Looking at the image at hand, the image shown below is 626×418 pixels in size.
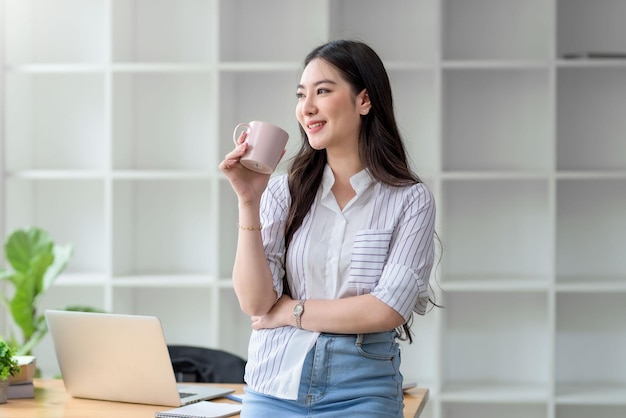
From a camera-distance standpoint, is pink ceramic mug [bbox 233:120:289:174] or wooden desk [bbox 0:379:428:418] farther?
wooden desk [bbox 0:379:428:418]

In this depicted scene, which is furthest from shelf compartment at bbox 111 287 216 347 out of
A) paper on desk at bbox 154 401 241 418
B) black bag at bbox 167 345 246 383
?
paper on desk at bbox 154 401 241 418

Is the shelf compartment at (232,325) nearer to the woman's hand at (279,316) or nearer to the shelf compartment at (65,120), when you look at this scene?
the shelf compartment at (65,120)

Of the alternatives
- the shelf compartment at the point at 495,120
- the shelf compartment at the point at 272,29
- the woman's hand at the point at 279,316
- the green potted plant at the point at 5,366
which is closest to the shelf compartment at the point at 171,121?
the shelf compartment at the point at 272,29

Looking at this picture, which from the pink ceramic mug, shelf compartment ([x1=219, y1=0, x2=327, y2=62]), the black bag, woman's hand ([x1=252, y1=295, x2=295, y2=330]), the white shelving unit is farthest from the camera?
shelf compartment ([x1=219, y1=0, x2=327, y2=62])

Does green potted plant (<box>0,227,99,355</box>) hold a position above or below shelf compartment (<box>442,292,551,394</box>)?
above

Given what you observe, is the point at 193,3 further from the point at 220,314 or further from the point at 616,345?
the point at 616,345

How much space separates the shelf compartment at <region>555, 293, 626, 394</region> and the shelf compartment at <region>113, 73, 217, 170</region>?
1697 millimetres

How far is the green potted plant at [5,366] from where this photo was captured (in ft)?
7.92

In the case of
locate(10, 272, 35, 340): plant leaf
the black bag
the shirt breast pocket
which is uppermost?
the shirt breast pocket

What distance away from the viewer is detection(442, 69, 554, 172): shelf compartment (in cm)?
404

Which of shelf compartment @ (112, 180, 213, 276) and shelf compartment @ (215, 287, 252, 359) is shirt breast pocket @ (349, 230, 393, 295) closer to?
shelf compartment @ (215, 287, 252, 359)

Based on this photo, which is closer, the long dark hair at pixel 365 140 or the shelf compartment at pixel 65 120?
the long dark hair at pixel 365 140

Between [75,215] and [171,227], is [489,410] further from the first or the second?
[75,215]

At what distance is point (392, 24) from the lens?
13.4ft
